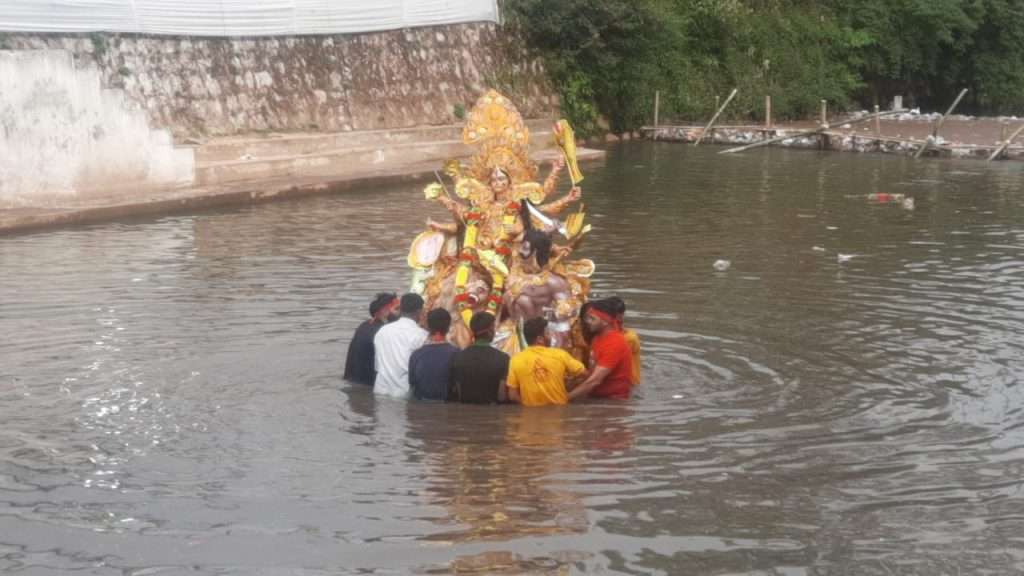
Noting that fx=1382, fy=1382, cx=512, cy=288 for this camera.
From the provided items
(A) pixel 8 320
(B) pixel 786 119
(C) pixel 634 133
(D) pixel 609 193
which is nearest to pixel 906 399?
(A) pixel 8 320

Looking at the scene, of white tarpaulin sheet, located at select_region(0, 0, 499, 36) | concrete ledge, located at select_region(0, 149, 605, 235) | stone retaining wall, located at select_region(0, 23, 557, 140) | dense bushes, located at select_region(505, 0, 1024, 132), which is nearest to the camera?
concrete ledge, located at select_region(0, 149, 605, 235)

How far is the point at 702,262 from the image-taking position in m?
16.4

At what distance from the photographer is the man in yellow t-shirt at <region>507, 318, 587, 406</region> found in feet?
32.5

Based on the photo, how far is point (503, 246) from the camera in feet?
35.5

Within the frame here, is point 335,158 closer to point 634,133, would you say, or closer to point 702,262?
point 702,262

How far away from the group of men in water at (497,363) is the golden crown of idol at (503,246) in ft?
0.86

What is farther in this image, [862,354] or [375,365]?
[862,354]

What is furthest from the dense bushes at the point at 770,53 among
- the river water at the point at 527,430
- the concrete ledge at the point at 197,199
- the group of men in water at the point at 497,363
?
the group of men in water at the point at 497,363

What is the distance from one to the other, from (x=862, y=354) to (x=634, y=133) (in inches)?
1148

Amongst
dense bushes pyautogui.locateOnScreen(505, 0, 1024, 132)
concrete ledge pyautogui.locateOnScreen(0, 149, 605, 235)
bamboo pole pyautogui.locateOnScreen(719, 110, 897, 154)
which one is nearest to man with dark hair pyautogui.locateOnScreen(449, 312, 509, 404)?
concrete ledge pyautogui.locateOnScreen(0, 149, 605, 235)

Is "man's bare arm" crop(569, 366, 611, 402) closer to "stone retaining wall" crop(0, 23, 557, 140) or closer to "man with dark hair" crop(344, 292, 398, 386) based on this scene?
"man with dark hair" crop(344, 292, 398, 386)

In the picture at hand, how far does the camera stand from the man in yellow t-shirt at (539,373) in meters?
9.90

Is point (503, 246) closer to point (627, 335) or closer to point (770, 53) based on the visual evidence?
point (627, 335)

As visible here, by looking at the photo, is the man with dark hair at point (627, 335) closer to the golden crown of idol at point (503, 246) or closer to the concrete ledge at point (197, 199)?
the golden crown of idol at point (503, 246)
